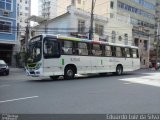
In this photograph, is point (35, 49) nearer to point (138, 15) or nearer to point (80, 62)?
point (80, 62)

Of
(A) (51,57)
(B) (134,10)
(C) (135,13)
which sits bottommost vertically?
(A) (51,57)

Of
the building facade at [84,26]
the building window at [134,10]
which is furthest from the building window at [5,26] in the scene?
the building window at [134,10]

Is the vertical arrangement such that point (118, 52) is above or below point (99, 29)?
below

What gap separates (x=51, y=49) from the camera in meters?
16.3

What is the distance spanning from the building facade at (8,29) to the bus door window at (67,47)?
20.4m

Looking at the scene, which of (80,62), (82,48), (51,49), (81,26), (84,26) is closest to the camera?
(51,49)

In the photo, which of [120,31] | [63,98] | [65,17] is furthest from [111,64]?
[120,31]

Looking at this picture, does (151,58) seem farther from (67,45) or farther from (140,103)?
(140,103)

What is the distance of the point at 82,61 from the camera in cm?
1841

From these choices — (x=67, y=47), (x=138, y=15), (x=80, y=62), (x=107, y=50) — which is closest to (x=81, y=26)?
(x=107, y=50)

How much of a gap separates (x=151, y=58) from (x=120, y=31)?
17.3 meters

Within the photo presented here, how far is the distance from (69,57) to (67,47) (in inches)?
28.5

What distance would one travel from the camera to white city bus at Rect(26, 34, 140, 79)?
16094 mm

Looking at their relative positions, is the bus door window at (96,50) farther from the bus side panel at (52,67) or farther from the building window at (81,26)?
the building window at (81,26)
